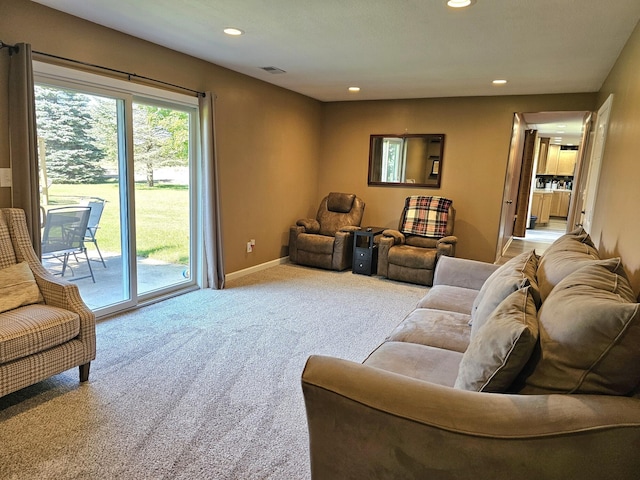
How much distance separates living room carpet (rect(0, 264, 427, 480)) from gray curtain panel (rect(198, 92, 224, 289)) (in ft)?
1.44

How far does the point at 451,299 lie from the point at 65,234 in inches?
118

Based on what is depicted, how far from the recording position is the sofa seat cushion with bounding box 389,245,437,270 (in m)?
4.86

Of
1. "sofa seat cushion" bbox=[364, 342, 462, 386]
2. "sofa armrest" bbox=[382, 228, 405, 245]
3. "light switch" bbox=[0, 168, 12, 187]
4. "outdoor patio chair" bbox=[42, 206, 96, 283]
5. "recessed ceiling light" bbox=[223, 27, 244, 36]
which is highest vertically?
"recessed ceiling light" bbox=[223, 27, 244, 36]

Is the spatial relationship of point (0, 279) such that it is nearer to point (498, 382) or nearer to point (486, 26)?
point (498, 382)

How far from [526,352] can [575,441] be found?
0.27 m

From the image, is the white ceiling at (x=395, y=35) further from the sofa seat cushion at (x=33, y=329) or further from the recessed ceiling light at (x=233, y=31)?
the sofa seat cushion at (x=33, y=329)

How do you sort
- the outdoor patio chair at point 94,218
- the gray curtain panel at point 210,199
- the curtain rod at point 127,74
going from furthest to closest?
the gray curtain panel at point 210,199
the outdoor patio chair at point 94,218
the curtain rod at point 127,74

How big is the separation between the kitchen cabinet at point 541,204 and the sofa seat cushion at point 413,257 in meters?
6.84

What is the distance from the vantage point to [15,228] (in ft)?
8.67

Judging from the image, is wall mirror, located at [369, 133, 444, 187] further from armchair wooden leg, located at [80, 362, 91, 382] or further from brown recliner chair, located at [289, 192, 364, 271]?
armchair wooden leg, located at [80, 362, 91, 382]

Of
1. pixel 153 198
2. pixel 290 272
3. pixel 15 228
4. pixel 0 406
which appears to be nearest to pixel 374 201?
pixel 290 272

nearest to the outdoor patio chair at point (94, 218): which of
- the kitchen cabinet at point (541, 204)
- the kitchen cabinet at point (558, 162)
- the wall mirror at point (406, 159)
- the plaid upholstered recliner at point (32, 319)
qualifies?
Result: the plaid upholstered recliner at point (32, 319)

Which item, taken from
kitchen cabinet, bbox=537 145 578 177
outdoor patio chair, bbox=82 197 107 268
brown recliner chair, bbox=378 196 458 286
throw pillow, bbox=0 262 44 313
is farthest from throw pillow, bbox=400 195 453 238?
kitchen cabinet, bbox=537 145 578 177

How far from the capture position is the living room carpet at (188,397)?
73.4 inches
